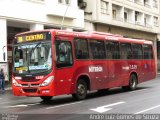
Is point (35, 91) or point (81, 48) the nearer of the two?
point (35, 91)

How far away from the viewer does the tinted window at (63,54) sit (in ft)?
52.9

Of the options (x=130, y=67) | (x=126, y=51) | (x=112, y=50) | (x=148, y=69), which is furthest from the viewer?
(x=148, y=69)

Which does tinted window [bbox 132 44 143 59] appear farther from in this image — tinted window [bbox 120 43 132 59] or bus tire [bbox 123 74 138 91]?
bus tire [bbox 123 74 138 91]

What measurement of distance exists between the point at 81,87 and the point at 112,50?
377 cm

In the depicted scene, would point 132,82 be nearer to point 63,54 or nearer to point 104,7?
point 63,54

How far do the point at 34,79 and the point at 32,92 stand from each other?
1.84 feet

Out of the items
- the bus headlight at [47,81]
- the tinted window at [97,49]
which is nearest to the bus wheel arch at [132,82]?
the tinted window at [97,49]

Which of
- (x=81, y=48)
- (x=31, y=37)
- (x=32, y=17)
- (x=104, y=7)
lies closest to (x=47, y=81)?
A: (x=31, y=37)

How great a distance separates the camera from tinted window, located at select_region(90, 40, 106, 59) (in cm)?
1873

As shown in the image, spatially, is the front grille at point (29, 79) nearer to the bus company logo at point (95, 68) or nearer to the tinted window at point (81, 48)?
the tinted window at point (81, 48)

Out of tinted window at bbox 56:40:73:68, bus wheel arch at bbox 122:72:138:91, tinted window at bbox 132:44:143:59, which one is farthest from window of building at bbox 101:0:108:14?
tinted window at bbox 56:40:73:68

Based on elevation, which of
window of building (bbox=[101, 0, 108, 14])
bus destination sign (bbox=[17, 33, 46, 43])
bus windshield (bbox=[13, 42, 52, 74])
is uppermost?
window of building (bbox=[101, 0, 108, 14])

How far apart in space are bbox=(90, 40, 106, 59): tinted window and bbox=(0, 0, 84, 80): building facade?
1217 cm

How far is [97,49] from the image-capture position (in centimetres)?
1911
